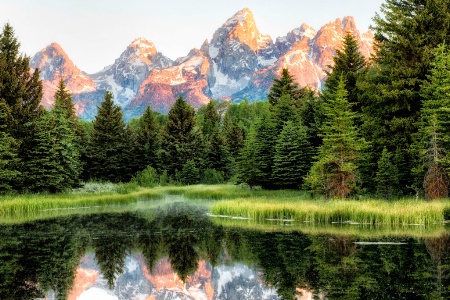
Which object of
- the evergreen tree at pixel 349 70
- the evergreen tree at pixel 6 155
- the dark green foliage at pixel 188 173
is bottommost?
the dark green foliage at pixel 188 173

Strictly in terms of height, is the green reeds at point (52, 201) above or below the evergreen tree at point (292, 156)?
below

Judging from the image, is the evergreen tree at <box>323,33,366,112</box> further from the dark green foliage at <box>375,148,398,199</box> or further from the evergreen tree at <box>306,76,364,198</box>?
the evergreen tree at <box>306,76,364,198</box>

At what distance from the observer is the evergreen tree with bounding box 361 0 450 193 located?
103 ft

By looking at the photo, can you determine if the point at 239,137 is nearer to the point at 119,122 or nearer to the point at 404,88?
the point at 119,122

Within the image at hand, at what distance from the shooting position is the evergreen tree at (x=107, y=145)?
194 feet

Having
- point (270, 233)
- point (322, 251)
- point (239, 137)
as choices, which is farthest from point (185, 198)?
point (322, 251)

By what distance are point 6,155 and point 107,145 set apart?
24083mm

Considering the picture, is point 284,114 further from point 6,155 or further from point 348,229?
point 348,229

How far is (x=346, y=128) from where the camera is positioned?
2892 centimetres

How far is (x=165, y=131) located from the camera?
6706 centimetres

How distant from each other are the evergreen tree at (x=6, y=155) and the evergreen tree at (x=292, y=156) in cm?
2092

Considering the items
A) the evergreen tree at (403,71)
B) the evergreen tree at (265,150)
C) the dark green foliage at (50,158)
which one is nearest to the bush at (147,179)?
the dark green foliage at (50,158)

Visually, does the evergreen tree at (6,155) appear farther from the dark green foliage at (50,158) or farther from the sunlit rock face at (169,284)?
the sunlit rock face at (169,284)

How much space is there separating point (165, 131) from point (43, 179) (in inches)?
1174
